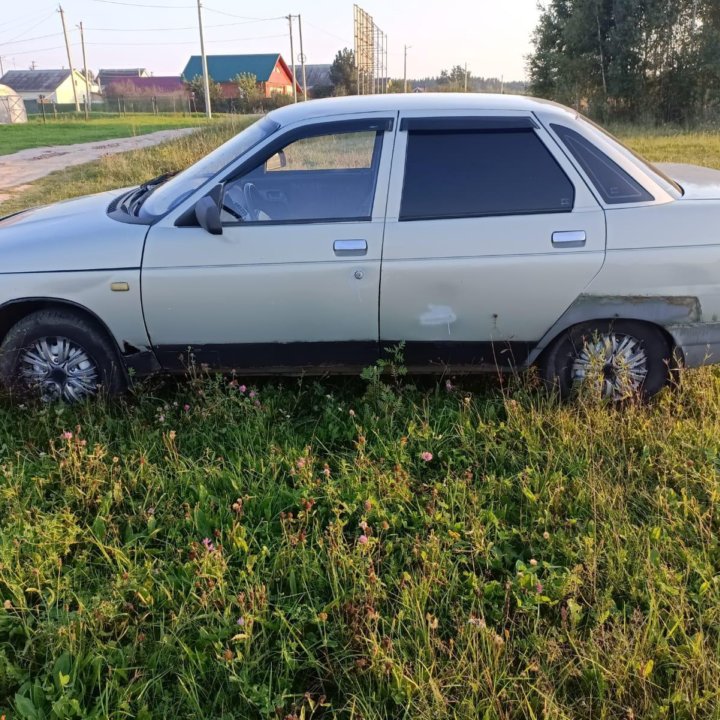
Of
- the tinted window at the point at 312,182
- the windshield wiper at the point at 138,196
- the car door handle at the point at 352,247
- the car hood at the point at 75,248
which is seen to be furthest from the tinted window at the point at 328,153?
the car hood at the point at 75,248

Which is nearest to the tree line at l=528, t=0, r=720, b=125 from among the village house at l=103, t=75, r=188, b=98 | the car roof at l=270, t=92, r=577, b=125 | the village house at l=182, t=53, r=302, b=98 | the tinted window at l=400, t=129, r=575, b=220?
the car roof at l=270, t=92, r=577, b=125

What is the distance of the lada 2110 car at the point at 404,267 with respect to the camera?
3342 millimetres

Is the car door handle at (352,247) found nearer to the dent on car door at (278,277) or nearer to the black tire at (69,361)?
the dent on car door at (278,277)

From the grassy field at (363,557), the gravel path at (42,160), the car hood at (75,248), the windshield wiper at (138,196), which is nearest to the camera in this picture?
the grassy field at (363,557)

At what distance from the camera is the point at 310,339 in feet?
11.5

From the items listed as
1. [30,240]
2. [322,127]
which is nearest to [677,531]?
[322,127]

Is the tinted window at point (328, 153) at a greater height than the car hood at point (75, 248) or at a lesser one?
greater

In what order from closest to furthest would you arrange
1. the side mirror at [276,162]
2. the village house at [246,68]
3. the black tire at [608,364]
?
the black tire at [608,364] → the side mirror at [276,162] → the village house at [246,68]

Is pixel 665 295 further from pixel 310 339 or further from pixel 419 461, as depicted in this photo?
pixel 310 339

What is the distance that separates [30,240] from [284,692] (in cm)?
277

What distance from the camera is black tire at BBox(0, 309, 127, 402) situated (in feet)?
11.4

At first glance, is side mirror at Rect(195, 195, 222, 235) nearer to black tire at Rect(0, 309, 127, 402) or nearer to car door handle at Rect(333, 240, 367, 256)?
car door handle at Rect(333, 240, 367, 256)

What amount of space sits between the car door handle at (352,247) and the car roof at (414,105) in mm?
775

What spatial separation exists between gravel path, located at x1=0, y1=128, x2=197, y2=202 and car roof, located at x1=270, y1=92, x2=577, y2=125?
960 cm
